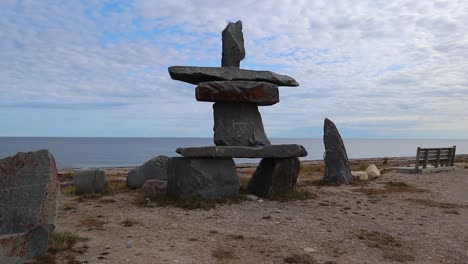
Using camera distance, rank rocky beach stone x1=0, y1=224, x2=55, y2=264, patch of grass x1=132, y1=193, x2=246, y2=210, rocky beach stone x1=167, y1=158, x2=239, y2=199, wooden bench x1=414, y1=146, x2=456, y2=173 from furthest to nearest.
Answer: wooden bench x1=414, y1=146, x2=456, y2=173, rocky beach stone x1=167, y1=158, x2=239, y2=199, patch of grass x1=132, y1=193, x2=246, y2=210, rocky beach stone x1=0, y1=224, x2=55, y2=264

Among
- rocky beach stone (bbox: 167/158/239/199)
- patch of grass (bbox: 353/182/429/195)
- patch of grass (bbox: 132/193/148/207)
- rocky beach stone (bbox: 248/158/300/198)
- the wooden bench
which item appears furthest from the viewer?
the wooden bench

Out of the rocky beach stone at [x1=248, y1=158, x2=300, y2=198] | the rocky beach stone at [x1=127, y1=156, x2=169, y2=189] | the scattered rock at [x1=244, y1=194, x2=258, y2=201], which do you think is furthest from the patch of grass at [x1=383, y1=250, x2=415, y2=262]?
the rocky beach stone at [x1=127, y1=156, x2=169, y2=189]

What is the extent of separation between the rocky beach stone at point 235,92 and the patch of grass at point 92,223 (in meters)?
4.67

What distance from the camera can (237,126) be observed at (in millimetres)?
13641

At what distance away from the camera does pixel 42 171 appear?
7.52m

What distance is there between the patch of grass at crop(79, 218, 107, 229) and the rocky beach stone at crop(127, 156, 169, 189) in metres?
5.19

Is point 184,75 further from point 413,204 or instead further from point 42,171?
point 413,204

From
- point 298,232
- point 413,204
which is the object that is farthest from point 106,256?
point 413,204

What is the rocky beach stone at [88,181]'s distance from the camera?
46.7 feet

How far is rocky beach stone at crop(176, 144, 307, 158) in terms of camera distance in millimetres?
12531

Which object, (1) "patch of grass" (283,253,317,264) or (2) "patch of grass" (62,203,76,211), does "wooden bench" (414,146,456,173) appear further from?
(2) "patch of grass" (62,203,76,211)

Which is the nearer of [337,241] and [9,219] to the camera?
[9,219]

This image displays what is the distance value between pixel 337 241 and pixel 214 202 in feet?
13.5

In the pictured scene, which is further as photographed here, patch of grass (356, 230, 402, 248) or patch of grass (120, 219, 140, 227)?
patch of grass (120, 219, 140, 227)
